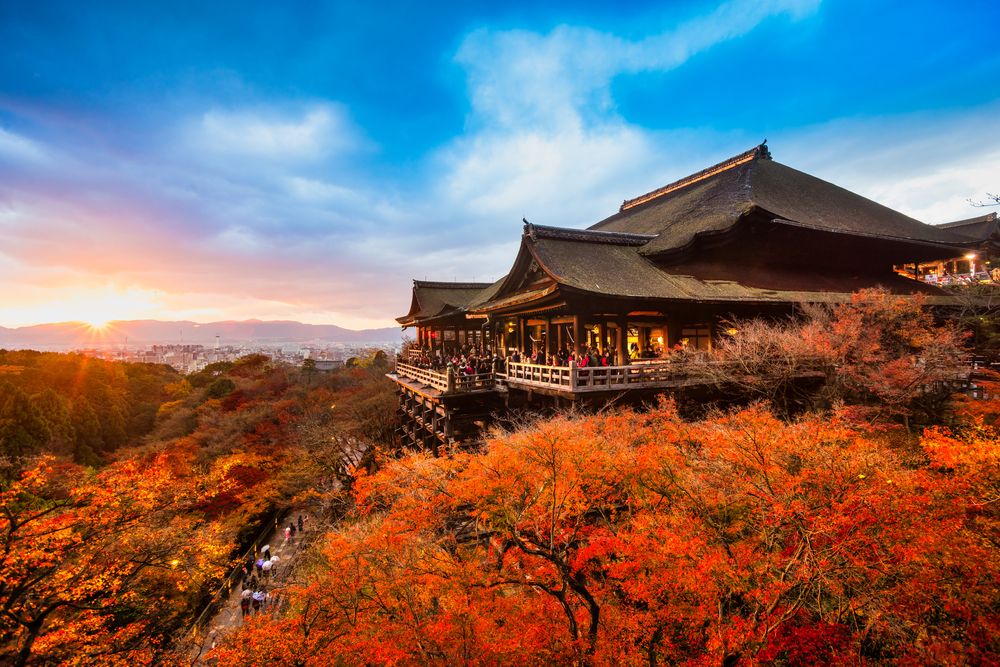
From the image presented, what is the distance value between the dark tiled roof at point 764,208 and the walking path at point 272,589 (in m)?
22.5

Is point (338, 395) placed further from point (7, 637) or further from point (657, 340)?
point (657, 340)

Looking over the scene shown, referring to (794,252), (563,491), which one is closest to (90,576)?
(563,491)

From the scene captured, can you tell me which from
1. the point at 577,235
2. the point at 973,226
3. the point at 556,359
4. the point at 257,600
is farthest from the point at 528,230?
the point at 973,226

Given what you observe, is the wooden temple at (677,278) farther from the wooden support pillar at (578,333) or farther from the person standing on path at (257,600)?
the person standing on path at (257,600)

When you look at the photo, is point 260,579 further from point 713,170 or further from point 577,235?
point 713,170

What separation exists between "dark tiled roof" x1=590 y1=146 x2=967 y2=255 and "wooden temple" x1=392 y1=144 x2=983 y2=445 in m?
0.11

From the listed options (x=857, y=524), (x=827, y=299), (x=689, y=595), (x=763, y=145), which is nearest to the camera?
(x=857, y=524)

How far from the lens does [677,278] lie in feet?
53.4

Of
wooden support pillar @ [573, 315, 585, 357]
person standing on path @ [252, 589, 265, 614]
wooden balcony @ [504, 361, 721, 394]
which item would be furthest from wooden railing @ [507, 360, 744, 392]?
person standing on path @ [252, 589, 265, 614]

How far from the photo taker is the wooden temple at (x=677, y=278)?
1398 centimetres

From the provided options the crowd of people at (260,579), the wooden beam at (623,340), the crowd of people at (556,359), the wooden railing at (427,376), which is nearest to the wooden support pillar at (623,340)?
the wooden beam at (623,340)

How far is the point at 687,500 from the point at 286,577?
62.0 ft

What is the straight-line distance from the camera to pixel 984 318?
561 inches

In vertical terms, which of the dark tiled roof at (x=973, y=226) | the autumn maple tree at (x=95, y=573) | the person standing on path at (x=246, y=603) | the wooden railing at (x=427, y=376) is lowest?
the person standing on path at (x=246, y=603)
